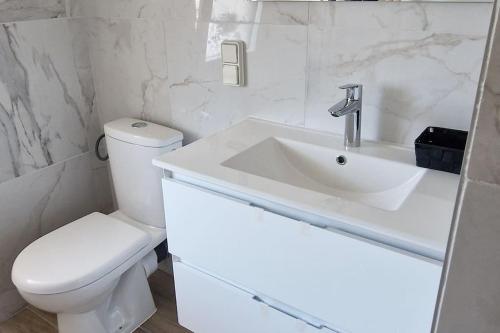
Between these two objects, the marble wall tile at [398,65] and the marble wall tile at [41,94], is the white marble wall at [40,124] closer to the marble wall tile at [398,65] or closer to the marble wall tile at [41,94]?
the marble wall tile at [41,94]

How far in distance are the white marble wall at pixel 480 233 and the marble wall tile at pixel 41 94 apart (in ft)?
5.47

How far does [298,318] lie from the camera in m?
1.07

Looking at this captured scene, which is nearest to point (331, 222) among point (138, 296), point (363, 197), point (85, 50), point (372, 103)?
point (363, 197)

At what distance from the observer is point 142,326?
1.73 metres

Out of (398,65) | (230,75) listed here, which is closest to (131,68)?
(230,75)

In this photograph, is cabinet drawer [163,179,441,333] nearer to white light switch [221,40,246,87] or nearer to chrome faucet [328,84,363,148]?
chrome faucet [328,84,363,148]

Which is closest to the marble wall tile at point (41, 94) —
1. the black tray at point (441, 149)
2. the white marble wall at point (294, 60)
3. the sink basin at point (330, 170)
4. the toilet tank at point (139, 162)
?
the white marble wall at point (294, 60)

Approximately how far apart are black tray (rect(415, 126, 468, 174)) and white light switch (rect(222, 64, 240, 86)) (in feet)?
2.03

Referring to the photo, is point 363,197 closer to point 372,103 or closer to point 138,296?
point 372,103

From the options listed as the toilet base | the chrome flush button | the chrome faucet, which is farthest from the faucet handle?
the toilet base

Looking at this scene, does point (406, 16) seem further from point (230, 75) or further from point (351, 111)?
point (230, 75)

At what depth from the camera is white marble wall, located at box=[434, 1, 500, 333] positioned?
383mm

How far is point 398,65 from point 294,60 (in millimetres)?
310

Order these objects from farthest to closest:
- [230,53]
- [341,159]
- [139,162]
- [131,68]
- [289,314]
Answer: [131,68], [139,162], [230,53], [341,159], [289,314]
